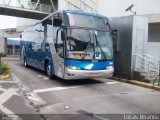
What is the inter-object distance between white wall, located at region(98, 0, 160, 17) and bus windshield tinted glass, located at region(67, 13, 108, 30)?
15.3 meters

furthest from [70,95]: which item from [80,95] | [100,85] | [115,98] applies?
[100,85]

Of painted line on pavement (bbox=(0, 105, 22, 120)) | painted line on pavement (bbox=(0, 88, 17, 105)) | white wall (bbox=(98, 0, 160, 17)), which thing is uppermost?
white wall (bbox=(98, 0, 160, 17))

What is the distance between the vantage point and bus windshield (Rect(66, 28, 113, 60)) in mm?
12125

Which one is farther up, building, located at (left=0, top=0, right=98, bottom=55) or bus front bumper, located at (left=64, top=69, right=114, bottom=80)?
building, located at (left=0, top=0, right=98, bottom=55)

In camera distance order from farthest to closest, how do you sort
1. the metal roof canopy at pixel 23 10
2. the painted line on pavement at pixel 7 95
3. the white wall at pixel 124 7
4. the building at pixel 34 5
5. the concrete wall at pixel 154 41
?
the building at pixel 34 5 → the metal roof canopy at pixel 23 10 → the white wall at pixel 124 7 → the concrete wall at pixel 154 41 → the painted line on pavement at pixel 7 95

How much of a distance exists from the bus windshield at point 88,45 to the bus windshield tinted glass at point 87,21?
0.26 meters

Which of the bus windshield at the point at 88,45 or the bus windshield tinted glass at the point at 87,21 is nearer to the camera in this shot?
the bus windshield at the point at 88,45

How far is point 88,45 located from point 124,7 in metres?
19.0

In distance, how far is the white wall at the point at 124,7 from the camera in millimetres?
27484

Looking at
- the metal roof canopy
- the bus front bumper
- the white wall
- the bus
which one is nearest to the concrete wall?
the white wall

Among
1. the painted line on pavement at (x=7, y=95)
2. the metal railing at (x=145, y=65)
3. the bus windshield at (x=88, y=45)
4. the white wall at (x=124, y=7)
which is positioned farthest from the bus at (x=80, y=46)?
the white wall at (x=124, y=7)

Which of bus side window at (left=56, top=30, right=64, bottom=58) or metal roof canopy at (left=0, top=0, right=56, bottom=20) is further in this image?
metal roof canopy at (left=0, top=0, right=56, bottom=20)

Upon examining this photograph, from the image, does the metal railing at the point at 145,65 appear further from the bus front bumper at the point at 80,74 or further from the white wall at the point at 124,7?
the white wall at the point at 124,7

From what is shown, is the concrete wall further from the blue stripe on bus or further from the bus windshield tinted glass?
the blue stripe on bus
